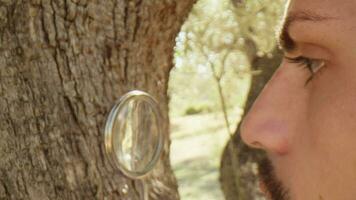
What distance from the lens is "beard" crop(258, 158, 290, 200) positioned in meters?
1.16

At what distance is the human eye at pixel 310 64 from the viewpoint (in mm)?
1104

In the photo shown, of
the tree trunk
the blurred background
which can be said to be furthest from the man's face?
the blurred background

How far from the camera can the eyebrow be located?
1.11 m

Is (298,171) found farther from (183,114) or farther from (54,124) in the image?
(183,114)

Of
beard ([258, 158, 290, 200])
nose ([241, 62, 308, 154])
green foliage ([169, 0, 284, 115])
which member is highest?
nose ([241, 62, 308, 154])

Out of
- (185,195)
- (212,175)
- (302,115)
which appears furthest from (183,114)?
(302,115)

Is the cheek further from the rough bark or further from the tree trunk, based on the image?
the rough bark

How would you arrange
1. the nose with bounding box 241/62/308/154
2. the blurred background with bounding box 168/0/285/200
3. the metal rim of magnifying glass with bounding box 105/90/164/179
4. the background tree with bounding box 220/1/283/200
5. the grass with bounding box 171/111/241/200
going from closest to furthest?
the nose with bounding box 241/62/308/154, the metal rim of magnifying glass with bounding box 105/90/164/179, the blurred background with bounding box 168/0/285/200, the background tree with bounding box 220/1/283/200, the grass with bounding box 171/111/241/200

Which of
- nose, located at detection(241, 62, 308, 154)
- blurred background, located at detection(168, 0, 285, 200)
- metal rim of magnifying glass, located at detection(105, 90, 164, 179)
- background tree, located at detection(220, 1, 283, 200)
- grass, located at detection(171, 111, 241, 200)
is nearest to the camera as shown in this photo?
nose, located at detection(241, 62, 308, 154)

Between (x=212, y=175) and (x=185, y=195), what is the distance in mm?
1177

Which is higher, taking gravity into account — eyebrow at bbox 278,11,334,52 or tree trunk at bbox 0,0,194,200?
eyebrow at bbox 278,11,334,52

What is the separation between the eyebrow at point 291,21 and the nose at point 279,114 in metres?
0.04

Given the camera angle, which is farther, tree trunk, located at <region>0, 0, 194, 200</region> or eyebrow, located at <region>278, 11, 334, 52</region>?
tree trunk, located at <region>0, 0, 194, 200</region>

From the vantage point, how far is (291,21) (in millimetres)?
1156
